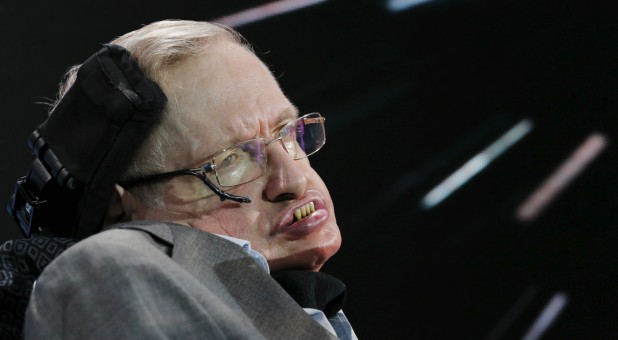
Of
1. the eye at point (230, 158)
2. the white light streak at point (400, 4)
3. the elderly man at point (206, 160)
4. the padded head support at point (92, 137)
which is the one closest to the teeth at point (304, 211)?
the elderly man at point (206, 160)

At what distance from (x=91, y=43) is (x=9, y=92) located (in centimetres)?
21

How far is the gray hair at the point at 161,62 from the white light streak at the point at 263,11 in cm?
54

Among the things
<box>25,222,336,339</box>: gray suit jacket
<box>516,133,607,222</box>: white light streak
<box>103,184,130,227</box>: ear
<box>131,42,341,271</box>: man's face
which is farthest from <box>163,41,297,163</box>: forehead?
<box>516,133,607,222</box>: white light streak

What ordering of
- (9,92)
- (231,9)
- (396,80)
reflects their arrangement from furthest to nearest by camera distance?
(396,80) → (231,9) → (9,92)

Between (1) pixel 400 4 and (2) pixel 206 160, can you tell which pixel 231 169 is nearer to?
(2) pixel 206 160

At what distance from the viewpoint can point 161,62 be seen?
145 centimetres

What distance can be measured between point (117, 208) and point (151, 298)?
44 centimetres

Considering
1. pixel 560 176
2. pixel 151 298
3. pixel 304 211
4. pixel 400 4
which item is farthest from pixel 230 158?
pixel 560 176

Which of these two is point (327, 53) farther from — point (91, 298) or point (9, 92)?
point (91, 298)

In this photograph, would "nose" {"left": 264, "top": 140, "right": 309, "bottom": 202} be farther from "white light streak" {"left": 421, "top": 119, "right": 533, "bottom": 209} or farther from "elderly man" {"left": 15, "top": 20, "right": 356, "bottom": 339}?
"white light streak" {"left": 421, "top": 119, "right": 533, "bottom": 209}

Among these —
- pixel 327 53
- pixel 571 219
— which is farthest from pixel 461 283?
pixel 327 53

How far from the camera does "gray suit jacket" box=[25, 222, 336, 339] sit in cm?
104

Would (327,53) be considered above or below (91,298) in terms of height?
below

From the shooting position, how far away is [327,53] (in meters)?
2.19
